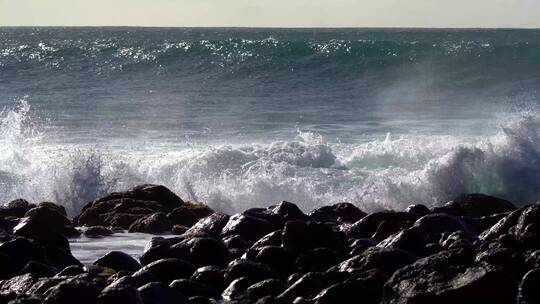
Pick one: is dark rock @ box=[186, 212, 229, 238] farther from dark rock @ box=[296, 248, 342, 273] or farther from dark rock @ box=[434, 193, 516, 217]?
dark rock @ box=[434, 193, 516, 217]

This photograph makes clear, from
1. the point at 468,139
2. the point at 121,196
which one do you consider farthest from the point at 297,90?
the point at 121,196

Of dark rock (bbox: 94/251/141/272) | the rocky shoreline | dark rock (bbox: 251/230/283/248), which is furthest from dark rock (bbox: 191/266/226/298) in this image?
dark rock (bbox: 251/230/283/248)

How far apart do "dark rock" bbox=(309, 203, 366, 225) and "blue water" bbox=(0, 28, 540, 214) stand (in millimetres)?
3119

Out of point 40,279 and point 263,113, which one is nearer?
point 40,279

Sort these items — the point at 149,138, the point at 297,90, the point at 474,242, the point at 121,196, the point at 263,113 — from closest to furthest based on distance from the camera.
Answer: the point at 474,242 → the point at 121,196 → the point at 149,138 → the point at 263,113 → the point at 297,90

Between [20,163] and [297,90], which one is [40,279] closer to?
[20,163]

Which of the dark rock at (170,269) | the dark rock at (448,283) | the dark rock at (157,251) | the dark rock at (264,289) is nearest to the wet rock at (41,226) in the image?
the dark rock at (157,251)

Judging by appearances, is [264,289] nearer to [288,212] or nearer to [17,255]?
[17,255]

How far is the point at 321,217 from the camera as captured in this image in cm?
1089

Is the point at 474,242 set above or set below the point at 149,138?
above

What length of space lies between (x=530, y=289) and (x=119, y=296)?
2.45m

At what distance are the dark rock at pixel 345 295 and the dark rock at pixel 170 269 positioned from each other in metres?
1.44

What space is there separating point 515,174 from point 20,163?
8.09 meters

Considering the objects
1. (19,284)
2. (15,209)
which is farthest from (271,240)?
(15,209)
